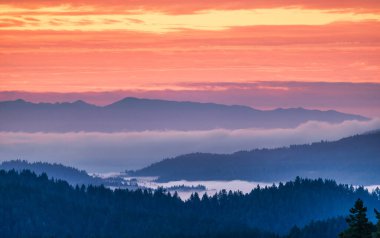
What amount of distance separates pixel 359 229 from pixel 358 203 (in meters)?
2.38

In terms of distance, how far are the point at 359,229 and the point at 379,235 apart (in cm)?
156

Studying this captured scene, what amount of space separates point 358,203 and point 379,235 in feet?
9.72

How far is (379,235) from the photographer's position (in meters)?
113

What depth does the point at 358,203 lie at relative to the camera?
367 feet

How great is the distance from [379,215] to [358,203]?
708 cm

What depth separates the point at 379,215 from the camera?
11850 centimetres

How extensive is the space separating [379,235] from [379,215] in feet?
19.5

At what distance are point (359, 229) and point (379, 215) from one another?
5700 mm

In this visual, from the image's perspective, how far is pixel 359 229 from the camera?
372 feet
